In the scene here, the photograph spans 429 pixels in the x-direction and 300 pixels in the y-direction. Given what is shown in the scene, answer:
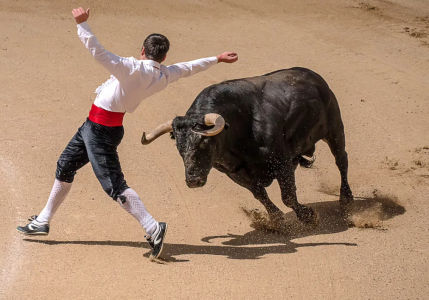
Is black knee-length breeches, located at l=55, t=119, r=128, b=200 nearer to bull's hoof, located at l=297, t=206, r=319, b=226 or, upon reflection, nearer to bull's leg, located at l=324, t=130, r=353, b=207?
bull's hoof, located at l=297, t=206, r=319, b=226

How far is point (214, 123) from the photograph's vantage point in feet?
21.3

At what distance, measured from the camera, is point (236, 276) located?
6324 millimetres

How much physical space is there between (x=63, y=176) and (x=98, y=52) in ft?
5.00

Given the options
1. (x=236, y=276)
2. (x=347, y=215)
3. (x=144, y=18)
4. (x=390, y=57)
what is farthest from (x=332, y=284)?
(x=144, y=18)

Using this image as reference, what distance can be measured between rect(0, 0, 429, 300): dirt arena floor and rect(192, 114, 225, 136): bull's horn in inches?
48.8

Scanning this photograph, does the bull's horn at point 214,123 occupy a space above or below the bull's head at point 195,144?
above

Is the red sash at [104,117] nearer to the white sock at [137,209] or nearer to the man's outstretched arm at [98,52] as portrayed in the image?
the man's outstretched arm at [98,52]

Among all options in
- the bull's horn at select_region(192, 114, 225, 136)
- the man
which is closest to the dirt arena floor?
the man

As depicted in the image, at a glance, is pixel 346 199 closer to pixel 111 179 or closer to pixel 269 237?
pixel 269 237

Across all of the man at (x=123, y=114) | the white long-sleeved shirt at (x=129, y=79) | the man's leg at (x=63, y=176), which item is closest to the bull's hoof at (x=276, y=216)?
the man at (x=123, y=114)

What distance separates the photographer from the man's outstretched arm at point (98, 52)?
5895mm

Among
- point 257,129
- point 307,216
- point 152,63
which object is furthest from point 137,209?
point 307,216

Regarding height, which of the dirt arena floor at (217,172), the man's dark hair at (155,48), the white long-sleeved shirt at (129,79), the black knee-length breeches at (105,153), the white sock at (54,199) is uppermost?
the man's dark hair at (155,48)

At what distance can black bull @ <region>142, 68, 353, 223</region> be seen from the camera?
6641 mm
